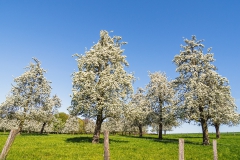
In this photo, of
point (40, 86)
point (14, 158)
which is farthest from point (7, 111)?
point (14, 158)

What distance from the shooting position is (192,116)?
36000 mm

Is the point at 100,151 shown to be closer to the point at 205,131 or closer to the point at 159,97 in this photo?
the point at 205,131

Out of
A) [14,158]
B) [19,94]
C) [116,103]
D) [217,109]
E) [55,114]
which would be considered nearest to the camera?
[14,158]

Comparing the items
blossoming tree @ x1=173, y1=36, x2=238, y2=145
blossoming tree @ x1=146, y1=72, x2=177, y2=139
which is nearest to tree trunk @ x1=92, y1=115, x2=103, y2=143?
blossoming tree @ x1=173, y1=36, x2=238, y2=145

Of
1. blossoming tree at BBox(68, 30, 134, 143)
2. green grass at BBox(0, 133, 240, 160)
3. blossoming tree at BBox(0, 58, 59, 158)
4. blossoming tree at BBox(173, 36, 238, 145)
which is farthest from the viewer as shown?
blossoming tree at BBox(0, 58, 59, 158)

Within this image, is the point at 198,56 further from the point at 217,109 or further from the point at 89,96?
the point at 89,96

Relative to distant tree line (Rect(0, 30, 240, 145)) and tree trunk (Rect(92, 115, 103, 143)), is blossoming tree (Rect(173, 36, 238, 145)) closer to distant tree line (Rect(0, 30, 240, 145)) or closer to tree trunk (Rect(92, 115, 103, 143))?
distant tree line (Rect(0, 30, 240, 145))

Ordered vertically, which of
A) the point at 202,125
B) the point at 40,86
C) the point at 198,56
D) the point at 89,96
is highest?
the point at 198,56

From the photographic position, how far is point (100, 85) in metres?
31.6

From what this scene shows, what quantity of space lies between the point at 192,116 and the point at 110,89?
47.8 feet

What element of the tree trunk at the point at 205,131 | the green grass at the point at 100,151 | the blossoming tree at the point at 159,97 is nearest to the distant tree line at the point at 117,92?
the tree trunk at the point at 205,131

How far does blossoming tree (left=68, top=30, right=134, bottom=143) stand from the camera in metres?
31.5

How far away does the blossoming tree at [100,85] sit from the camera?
31.5 metres

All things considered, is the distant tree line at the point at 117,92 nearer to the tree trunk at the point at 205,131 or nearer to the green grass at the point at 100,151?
the tree trunk at the point at 205,131
